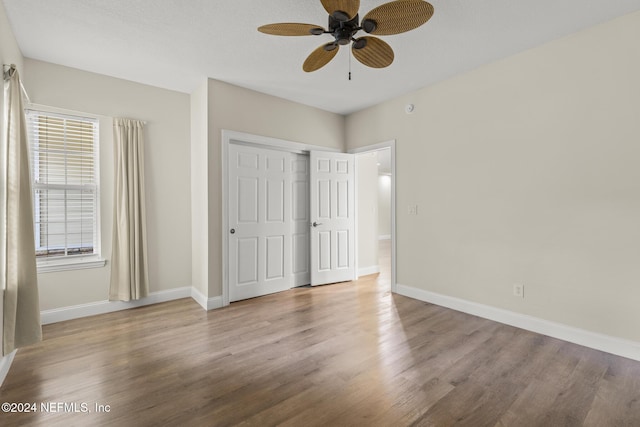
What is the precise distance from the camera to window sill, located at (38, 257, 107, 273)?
127 inches

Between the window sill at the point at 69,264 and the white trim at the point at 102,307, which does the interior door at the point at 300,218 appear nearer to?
the white trim at the point at 102,307

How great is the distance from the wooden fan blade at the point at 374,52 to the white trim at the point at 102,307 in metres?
3.56

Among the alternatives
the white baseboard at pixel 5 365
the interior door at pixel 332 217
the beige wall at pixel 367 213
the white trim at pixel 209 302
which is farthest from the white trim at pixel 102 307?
the beige wall at pixel 367 213

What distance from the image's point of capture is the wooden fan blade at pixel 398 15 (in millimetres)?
1796

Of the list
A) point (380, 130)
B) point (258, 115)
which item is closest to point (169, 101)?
point (258, 115)

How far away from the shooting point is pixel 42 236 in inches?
128

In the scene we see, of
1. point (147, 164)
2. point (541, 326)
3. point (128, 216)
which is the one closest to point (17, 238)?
point (128, 216)

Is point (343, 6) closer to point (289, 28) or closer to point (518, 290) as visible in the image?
point (289, 28)

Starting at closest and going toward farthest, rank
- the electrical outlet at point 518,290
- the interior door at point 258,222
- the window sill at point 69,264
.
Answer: the electrical outlet at point 518,290
the window sill at point 69,264
the interior door at point 258,222

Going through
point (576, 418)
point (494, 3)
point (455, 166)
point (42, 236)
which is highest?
point (494, 3)

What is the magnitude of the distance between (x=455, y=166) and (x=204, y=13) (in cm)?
299

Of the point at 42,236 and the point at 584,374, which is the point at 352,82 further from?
the point at 42,236

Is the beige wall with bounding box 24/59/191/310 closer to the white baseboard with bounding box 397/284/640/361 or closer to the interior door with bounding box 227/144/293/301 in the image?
the interior door with bounding box 227/144/293/301

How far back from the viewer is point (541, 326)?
295 centimetres
